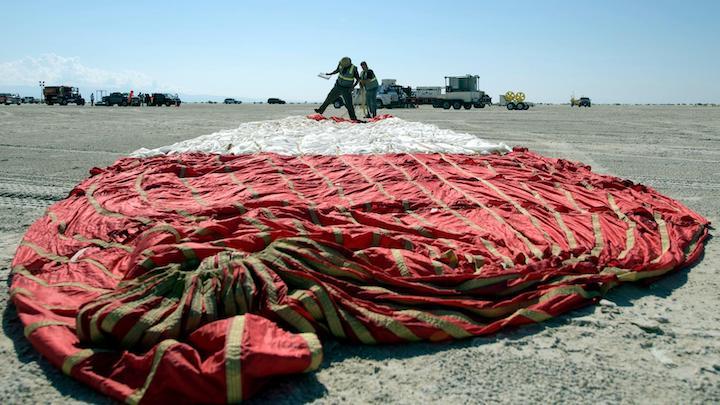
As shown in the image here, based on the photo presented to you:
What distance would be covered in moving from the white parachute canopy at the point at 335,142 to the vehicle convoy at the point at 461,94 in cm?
2938

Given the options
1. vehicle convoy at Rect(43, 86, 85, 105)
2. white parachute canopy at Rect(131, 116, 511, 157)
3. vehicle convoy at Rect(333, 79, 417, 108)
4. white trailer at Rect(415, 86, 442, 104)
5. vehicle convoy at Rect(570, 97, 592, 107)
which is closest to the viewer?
white parachute canopy at Rect(131, 116, 511, 157)

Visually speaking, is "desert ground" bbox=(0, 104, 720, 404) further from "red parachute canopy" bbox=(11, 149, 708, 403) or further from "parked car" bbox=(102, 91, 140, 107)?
"parked car" bbox=(102, 91, 140, 107)

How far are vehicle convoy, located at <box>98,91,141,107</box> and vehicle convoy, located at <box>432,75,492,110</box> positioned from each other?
27541mm

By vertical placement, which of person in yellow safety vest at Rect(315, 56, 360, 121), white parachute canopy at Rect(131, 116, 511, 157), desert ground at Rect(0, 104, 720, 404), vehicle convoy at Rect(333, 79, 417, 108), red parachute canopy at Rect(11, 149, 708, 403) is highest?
vehicle convoy at Rect(333, 79, 417, 108)

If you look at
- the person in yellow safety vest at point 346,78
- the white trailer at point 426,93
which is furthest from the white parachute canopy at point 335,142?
the white trailer at point 426,93

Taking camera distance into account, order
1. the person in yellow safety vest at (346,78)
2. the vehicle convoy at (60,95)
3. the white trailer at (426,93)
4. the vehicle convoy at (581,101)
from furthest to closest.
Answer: the vehicle convoy at (581,101)
the vehicle convoy at (60,95)
the white trailer at (426,93)
the person in yellow safety vest at (346,78)

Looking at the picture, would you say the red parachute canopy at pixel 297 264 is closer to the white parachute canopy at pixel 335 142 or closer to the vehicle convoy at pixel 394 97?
the white parachute canopy at pixel 335 142

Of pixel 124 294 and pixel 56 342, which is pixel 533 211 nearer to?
pixel 124 294

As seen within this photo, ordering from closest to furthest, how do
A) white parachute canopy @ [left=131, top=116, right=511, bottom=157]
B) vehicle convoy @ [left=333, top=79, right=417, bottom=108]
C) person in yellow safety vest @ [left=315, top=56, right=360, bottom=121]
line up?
white parachute canopy @ [left=131, top=116, right=511, bottom=157] → person in yellow safety vest @ [left=315, top=56, right=360, bottom=121] → vehicle convoy @ [left=333, top=79, right=417, bottom=108]

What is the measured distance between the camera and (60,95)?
47.3 metres

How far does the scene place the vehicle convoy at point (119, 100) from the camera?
4741 centimetres

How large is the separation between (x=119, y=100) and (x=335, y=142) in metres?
46.6

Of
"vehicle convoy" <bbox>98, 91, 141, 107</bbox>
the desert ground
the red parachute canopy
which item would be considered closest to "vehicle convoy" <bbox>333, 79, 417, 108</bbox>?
"vehicle convoy" <bbox>98, 91, 141, 107</bbox>

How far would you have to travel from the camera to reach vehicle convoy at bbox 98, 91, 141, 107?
47406 millimetres
